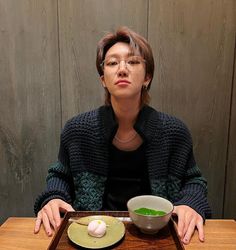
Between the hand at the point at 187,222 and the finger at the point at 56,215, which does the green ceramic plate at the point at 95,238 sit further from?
the hand at the point at 187,222

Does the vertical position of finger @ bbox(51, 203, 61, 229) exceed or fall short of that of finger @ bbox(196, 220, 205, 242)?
it exceeds it

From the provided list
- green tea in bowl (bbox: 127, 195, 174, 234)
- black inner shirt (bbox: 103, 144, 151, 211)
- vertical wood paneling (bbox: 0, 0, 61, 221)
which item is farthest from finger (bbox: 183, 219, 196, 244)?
vertical wood paneling (bbox: 0, 0, 61, 221)

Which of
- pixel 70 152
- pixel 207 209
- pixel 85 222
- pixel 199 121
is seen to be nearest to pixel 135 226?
pixel 85 222

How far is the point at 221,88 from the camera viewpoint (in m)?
1.91

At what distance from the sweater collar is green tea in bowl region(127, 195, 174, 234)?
41 cm

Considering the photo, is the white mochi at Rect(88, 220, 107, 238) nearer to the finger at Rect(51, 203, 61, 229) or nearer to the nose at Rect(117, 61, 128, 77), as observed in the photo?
the finger at Rect(51, 203, 61, 229)

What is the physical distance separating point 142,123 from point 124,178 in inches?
Answer: 11.0

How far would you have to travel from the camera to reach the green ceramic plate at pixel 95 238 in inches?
31.1

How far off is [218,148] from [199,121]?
24cm

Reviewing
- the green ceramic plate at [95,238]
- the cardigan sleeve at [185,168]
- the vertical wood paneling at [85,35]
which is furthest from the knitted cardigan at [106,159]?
the vertical wood paneling at [85,35]

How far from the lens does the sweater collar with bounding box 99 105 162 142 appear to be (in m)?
1.31

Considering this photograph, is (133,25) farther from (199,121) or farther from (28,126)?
(28,126)

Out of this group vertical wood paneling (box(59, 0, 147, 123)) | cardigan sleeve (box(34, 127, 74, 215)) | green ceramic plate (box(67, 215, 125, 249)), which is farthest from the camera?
vertical wood paneling (box(59, 0, 147, 123))

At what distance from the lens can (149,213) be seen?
868 millimetres
